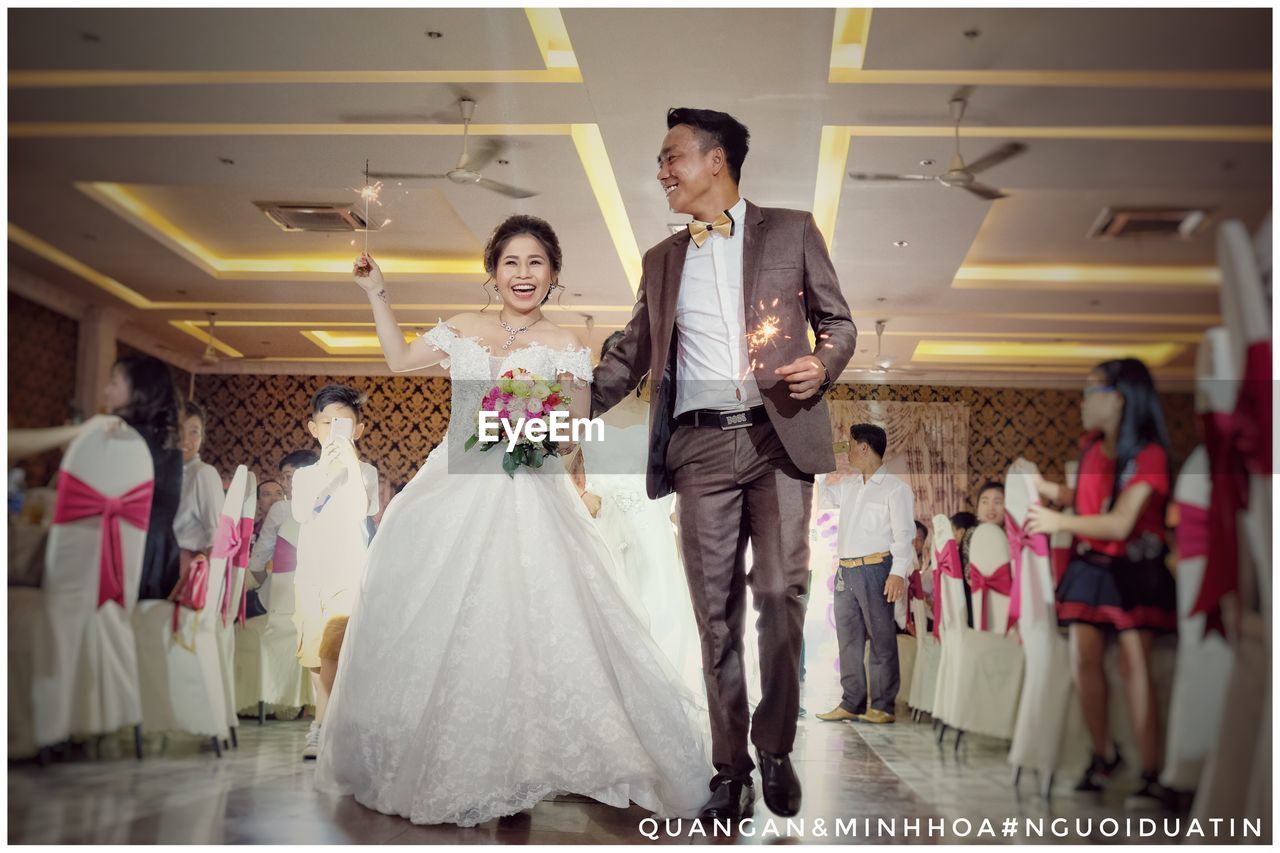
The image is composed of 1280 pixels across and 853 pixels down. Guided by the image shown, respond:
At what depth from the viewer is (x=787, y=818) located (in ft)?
7.42

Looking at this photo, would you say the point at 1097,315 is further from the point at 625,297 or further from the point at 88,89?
the point at 88,89

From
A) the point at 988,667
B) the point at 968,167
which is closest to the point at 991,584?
the point at 988,667

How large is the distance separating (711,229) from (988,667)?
131 cm

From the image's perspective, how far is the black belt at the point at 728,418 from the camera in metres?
2.39

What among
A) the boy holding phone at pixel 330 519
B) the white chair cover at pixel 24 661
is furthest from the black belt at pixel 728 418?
the white chair cover at pixel 24 661

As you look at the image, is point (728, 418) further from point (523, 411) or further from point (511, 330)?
point (511, 330)

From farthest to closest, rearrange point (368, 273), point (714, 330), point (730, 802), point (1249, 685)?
point (368, 273) < point (714, 330) < point (730, 802) < point (1249, 685)

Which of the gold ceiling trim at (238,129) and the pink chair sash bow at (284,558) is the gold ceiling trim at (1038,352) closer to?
the gold ceiling trim at (238,129)

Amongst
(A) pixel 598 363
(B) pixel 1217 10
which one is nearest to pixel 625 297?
(A) pixel 598 363

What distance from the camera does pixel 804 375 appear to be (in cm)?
227

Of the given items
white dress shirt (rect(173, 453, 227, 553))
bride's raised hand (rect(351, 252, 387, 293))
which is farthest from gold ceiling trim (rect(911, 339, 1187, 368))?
white dress shirt (rect(173, 453, 227, 553))

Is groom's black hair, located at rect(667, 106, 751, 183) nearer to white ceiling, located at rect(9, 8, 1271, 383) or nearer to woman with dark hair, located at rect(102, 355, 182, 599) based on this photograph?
white ceiling, located at rect(9, 8, 1271, 383)

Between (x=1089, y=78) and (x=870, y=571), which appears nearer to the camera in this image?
(x=1089, y=78)

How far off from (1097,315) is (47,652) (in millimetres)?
2719
